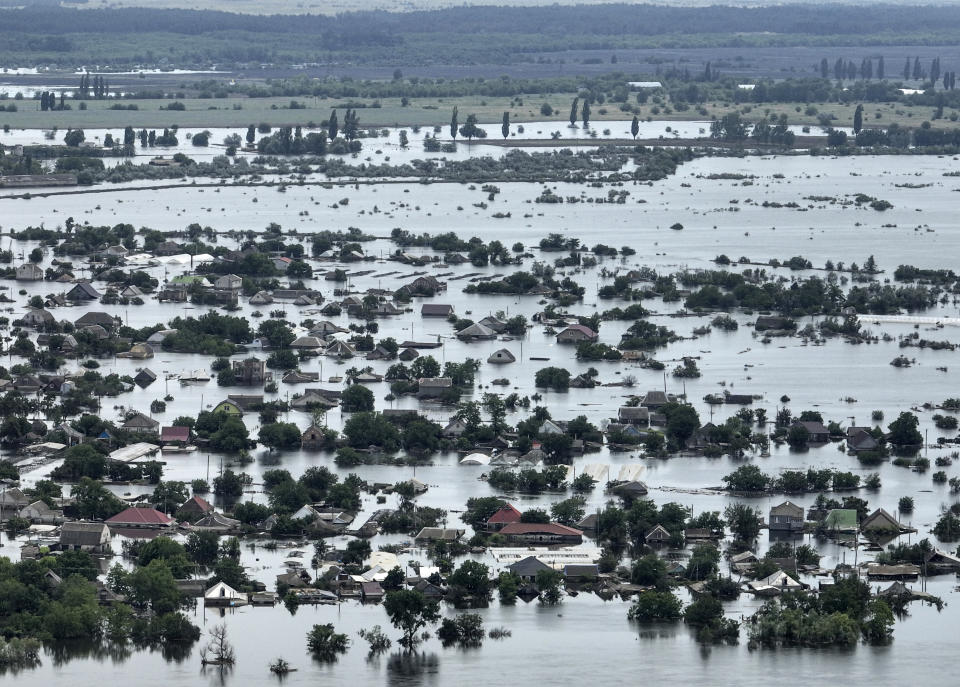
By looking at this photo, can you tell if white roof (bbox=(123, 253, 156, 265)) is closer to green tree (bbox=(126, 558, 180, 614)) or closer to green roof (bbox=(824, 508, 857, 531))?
green roof (bbox=(824, 508, 857, 531))

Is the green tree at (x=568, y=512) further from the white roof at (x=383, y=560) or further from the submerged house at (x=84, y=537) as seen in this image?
the submerged house at (x=84, y=537)

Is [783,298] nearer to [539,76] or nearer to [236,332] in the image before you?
[236,332]

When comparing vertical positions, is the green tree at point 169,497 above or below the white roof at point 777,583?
above

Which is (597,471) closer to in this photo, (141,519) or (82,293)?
(141,519)

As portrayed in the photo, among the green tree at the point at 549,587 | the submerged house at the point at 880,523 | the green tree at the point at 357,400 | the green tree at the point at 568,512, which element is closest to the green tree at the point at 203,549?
the green tree at the point at 549,587

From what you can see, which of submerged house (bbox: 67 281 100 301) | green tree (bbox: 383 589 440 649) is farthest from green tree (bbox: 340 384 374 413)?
submerged house (bbox: 67 281 100 301)

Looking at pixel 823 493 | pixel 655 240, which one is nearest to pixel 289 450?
pixel 823 493

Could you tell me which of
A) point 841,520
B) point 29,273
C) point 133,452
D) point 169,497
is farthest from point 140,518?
point 29,273
